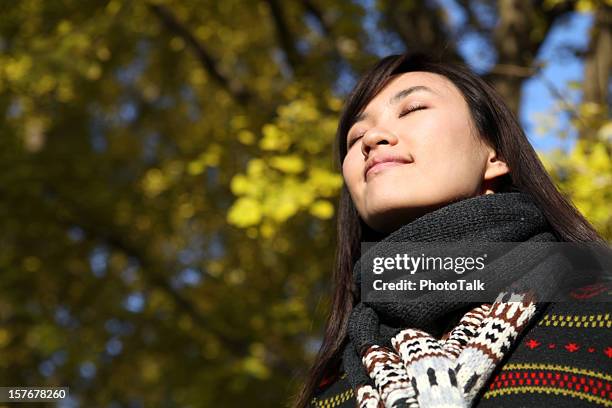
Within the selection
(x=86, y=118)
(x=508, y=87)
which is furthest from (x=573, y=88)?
(x=86, y=118)

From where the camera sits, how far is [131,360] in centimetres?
682

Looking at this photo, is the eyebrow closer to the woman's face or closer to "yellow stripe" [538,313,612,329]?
the woman's face

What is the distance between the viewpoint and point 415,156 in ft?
5.89

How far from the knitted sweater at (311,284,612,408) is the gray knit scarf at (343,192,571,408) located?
0.12 ft

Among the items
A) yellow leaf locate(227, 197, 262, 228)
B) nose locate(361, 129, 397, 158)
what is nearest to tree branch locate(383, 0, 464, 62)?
yellow leaf locate(227, 197, 262, 228)

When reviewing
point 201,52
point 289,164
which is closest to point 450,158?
point 289,164

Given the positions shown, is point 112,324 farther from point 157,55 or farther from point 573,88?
point 573,88

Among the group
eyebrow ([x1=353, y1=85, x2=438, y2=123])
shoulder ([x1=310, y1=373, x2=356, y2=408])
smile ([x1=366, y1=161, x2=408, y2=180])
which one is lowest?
shoulder ([x1=310, y1=373, x2=356, y2=408])

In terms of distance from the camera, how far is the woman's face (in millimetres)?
1772

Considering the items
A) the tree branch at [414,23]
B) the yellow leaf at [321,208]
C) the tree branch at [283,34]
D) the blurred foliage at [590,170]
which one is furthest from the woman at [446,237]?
the tree branch at [283,34]

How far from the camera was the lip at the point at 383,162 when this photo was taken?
5.91ft

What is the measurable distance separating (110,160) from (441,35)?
10.6ft

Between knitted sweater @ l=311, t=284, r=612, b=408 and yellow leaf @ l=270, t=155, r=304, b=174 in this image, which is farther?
yellow leaf @ l=270, t=155, r=304, b=174

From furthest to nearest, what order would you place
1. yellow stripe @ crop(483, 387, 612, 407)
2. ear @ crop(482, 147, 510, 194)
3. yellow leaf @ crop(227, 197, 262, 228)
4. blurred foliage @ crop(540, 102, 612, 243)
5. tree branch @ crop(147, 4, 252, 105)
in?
1. tree branch @ crop(147, 4, 252, 105)
2. yellow leaf @ crop(227, 197, 262, 228)
3. blurred foliage @ crop(540, 102, 612, 243)
4. ear @ crop(482, 147, 510, 194)
5. yellow stripe @ crop(483, 387, 612, 407)
